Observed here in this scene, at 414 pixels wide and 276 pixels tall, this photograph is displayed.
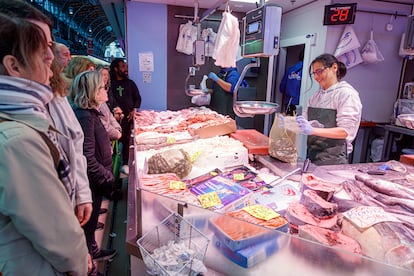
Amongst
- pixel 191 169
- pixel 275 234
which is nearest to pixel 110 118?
pixel 191 169

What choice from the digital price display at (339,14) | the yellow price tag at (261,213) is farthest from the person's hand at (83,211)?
the digital price display at (339,14)

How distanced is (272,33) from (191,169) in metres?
0.99

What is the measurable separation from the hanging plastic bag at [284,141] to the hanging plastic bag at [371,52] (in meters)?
2.93

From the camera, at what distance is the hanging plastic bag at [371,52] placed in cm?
406

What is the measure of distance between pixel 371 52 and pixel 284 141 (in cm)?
306

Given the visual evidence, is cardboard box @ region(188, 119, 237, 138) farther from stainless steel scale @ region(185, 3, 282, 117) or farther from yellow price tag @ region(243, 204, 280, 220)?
yellow price tag @ region(243, 204, 280, 220)

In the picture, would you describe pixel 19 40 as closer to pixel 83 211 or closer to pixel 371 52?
pixel 83 211

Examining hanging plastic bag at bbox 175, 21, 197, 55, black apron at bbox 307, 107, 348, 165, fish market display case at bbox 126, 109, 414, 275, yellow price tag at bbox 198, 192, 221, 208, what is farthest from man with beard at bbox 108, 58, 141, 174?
fish market display case at bbox 126, 109, 414, 275

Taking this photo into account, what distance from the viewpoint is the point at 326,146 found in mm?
2443

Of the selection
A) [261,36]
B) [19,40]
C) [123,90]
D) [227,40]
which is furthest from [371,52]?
[19,40]

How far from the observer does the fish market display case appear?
2.78 feet

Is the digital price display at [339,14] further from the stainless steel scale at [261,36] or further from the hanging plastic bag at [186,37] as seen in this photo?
the stainless steel scale at [261,36]

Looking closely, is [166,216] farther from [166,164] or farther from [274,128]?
[274,128]

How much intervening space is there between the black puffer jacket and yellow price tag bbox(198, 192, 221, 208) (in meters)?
1.07
